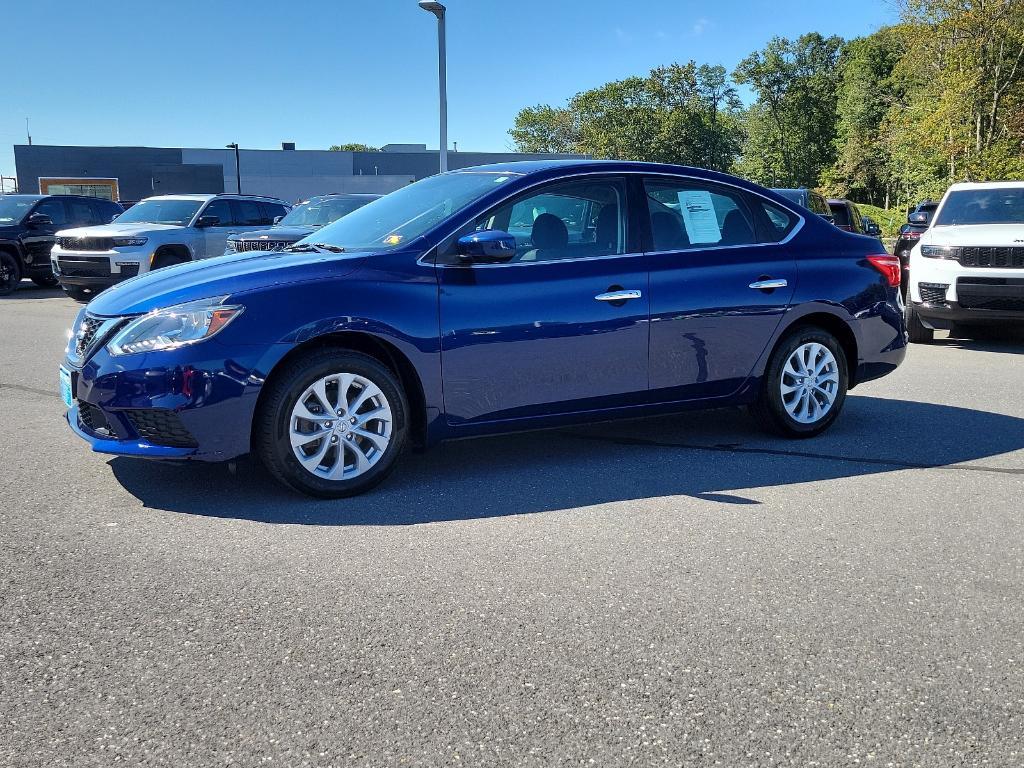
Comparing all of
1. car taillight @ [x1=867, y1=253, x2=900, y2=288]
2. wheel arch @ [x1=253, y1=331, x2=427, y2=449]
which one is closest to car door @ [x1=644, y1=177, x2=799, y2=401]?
car taillight @ [x1=867, y1=253, x2=900, y2=288]

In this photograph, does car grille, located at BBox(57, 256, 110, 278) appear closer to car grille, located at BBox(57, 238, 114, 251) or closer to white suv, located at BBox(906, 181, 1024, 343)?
car grille, located at BBox(57, 238, 114, 251)

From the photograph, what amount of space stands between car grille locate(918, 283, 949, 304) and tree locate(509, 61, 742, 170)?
8183 cm

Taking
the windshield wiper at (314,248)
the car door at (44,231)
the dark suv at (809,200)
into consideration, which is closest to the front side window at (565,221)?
the windshield wiper at (314,248)

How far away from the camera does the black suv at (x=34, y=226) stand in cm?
1834

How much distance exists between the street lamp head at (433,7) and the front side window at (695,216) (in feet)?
46.9

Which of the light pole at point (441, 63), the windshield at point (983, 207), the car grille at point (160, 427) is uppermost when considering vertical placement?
A: the light pole at point (441, 63)

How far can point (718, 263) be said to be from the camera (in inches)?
235

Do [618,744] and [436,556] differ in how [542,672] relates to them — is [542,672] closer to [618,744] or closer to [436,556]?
[618,744]

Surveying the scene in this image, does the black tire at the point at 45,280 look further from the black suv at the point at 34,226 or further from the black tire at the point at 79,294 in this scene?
the black tire at the point at 79,294

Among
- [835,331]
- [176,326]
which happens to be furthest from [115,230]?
[835,331]

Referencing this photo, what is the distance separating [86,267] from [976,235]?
1264 cm

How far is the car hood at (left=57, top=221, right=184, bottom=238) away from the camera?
615 inches

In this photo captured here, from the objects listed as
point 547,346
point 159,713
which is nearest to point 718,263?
point 547,346

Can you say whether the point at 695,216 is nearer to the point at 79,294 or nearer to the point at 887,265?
the point at 887,265
